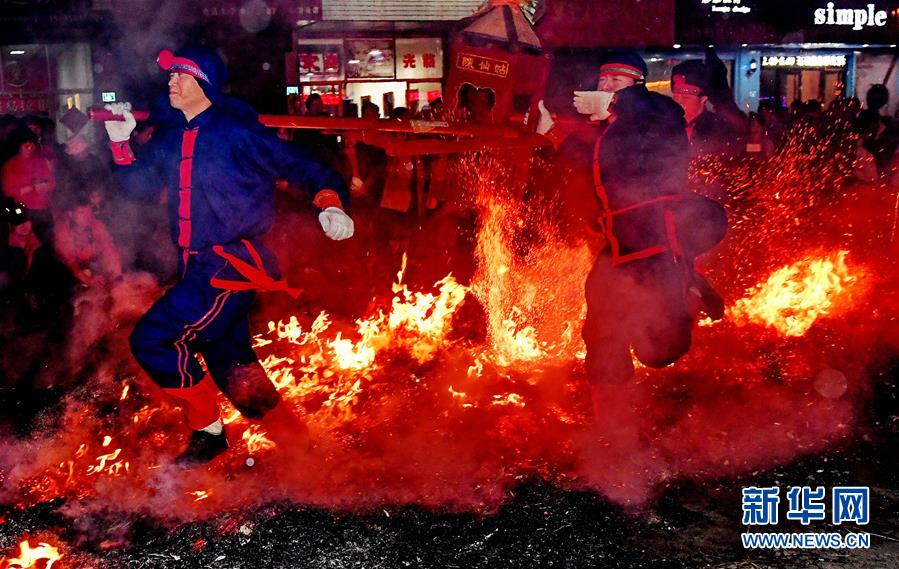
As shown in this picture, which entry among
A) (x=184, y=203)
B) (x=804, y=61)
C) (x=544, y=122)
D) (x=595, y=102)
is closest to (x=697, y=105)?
(x=544, y=122)

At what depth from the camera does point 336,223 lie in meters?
3.85

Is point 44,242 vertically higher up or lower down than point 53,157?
lower down

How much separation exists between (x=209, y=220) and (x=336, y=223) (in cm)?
64

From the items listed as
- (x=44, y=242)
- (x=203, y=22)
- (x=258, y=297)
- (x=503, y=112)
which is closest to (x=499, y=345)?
(x=258, y=297)

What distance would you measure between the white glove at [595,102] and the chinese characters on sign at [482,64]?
15.6ft

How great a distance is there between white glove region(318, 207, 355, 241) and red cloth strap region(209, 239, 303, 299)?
1.34ft

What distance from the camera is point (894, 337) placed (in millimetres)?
5969

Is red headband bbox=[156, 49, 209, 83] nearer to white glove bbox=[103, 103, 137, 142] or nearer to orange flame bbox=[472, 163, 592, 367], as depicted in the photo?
white glove bbox=[103, 103, 137, 142]

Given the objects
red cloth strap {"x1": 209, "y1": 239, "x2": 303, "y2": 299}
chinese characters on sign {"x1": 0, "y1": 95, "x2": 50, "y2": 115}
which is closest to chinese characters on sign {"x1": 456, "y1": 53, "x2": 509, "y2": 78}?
red cloth strap {"x1": 209, "y1": 239, "x2": 303, "y2": 299}

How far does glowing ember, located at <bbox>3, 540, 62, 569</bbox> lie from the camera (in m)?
3.24

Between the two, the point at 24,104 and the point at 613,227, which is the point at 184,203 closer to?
the point at 613,227

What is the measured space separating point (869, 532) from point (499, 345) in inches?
120

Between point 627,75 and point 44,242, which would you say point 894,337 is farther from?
point 44,242

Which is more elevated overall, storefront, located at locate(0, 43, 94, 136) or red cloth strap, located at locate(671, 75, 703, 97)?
storefront, located at locate(0, 43, 94, 136)
